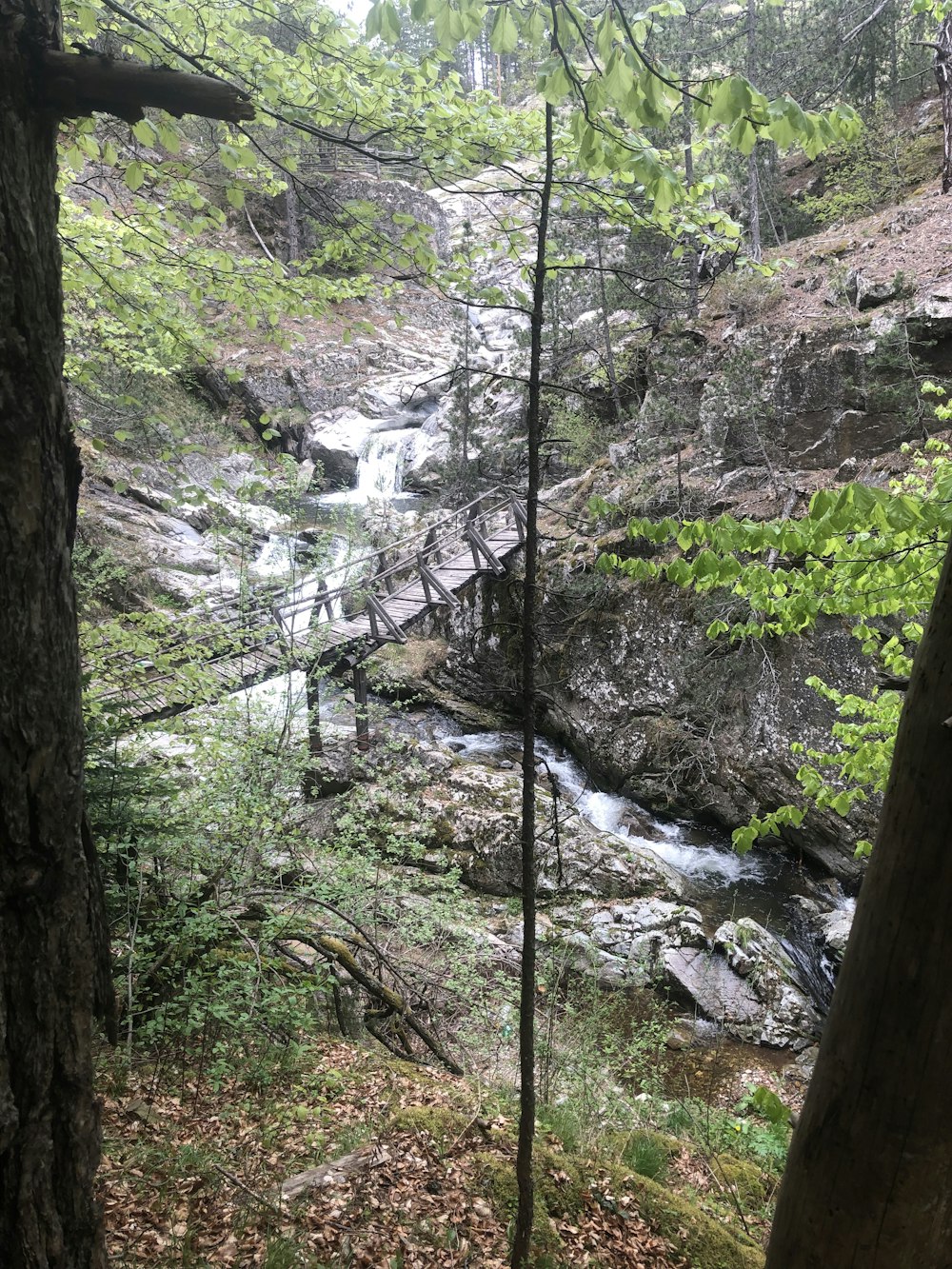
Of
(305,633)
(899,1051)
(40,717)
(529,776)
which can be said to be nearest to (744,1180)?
(529,776)

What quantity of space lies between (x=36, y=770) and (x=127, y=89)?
1.55 metres

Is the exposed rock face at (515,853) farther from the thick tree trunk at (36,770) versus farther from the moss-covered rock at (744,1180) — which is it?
the thick tree trunk at (36,770)

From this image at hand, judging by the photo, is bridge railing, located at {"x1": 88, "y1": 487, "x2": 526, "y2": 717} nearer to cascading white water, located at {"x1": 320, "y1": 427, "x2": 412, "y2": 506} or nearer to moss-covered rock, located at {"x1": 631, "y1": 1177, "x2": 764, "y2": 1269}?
moss-covered rock, located at {"x1": 631, "y1": 1177, "x2": 764, "y2": 1269}

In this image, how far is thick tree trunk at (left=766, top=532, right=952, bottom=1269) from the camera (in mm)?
1202

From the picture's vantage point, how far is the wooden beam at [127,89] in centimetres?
150

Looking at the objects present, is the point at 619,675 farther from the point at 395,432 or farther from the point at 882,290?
the point at 395,432

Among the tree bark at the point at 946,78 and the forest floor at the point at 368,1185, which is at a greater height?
the tree bark at the point at 946,78

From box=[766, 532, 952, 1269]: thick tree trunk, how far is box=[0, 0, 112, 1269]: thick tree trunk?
5.00 feet

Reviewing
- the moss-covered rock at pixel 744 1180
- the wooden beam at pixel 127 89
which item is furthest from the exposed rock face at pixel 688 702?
the wooden beam at pixel 127 89

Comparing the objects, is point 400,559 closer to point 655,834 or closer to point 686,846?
point 655,834

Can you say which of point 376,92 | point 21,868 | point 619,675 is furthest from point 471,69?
point 21,868

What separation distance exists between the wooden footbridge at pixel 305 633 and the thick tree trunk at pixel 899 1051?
3620mm

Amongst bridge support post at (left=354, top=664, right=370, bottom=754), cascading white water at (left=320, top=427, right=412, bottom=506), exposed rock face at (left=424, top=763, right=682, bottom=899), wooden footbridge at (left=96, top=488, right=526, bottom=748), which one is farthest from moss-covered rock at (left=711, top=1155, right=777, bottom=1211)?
cascading white water at (left=320, top=427, right=412, bottom=506)

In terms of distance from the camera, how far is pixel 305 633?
962 cm
